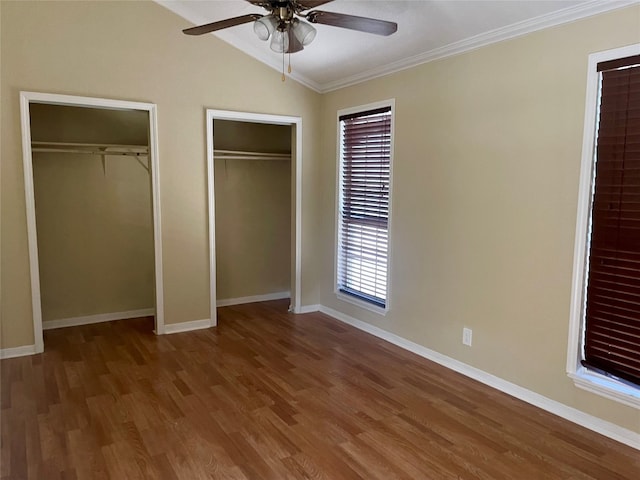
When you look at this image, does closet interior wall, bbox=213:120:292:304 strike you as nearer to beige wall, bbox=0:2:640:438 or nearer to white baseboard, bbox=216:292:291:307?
white baseboard, bbox=216:292:291:307

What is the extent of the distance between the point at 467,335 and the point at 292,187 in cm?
245

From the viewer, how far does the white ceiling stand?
8.89 ft

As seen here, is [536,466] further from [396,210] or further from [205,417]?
[396,210]

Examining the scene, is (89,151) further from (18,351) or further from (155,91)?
(18,351)

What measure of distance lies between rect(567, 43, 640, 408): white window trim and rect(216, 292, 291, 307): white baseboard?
366cm

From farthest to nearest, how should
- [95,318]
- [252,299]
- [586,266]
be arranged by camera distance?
[252,299] < [95,318] < [586,266]

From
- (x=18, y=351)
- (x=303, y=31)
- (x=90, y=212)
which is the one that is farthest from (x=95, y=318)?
(x=303, y=31)

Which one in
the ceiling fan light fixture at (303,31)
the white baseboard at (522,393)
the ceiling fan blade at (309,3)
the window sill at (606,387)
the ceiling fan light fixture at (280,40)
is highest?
the ceiling fan blade at (309,3)

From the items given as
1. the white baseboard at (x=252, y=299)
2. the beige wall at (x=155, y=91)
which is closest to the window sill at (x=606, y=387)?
the beige wall at (x=155, y=91)

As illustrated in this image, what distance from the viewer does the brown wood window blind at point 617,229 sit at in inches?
94.4

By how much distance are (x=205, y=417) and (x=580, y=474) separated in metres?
2.09

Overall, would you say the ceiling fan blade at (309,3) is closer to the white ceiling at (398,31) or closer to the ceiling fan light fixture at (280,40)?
the ceiling fan light fixture at (280,40)

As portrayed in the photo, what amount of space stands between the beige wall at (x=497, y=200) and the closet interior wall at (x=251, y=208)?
1809 mm

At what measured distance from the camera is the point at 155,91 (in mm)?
4027
